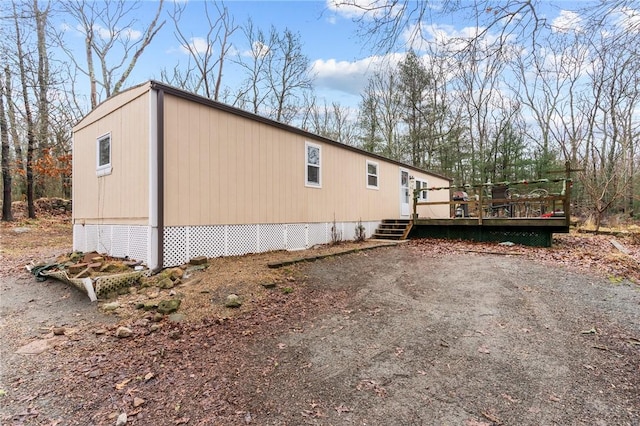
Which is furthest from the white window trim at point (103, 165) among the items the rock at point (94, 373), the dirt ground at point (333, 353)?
the rock at point (94, 373)

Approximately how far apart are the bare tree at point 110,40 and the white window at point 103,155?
999 centimetres

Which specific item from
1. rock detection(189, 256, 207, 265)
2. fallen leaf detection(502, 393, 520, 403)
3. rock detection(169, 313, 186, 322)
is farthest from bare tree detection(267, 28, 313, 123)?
fallen leaf detection(502, 393, 520, 403)

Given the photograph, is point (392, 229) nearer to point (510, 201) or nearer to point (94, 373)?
point (510, 201)

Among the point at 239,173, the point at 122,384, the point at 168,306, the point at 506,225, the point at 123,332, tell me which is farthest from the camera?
the point at 506,225

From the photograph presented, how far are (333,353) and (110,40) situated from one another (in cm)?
1852

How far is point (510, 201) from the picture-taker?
8.70 metres

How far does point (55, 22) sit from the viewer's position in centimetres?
1203

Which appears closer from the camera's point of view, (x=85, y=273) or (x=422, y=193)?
(x=85, y=273)

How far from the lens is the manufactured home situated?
524cm

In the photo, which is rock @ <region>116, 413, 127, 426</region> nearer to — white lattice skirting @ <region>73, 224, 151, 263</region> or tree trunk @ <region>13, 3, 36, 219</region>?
white lattice skirting @ <region>73, 224, 151, 263</region>

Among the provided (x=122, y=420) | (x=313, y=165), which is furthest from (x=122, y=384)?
(x=313, y=165)

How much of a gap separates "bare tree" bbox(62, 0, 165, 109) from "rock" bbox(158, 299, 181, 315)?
582 inches

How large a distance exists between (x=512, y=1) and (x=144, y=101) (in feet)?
17.5

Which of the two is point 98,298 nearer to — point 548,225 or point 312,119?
point 548,225
